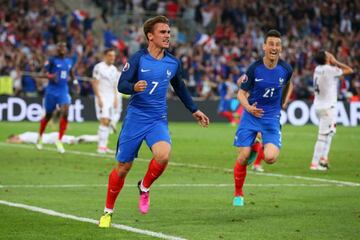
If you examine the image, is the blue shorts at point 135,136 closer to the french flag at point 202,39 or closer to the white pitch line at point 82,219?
the white pitch line at point 82,219

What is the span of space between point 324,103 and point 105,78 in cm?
629

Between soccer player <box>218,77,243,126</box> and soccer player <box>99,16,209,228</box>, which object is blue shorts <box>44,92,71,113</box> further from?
soccer player <box>218,77,243,126</box>

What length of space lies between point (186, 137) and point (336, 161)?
9.32 m

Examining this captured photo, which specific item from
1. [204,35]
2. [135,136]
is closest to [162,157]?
[135,136]

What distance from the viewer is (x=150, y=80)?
1209cm

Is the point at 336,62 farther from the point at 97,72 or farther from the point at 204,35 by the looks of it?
the point at 204,35

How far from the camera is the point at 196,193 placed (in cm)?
1582

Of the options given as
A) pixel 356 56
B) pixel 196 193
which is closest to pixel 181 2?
pixel 356 56

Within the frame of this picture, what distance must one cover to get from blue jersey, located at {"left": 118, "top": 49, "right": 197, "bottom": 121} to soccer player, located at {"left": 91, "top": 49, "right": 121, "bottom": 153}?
12628 mm

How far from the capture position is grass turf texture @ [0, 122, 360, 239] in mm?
11539

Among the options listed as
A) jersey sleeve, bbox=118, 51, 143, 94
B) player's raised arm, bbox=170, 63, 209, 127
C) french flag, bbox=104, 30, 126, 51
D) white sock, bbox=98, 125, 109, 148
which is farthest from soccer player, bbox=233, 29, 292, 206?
french flag, bbox=104, 30, 126, 51

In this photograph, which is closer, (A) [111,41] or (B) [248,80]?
(B) [248,80]

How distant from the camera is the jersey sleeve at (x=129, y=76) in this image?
1170 centimetres

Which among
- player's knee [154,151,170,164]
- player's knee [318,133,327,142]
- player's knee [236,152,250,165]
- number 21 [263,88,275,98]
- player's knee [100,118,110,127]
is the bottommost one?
player's knee [100,118,110,127]
